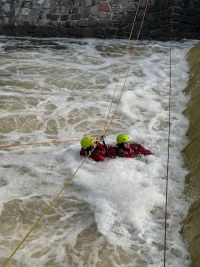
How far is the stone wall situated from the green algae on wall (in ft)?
13.7

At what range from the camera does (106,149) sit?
23.3 feet

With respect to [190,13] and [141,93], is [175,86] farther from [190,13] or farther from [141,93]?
[190,13]

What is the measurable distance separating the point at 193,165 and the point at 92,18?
9403 millimetres

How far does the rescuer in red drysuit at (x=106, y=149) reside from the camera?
6.98 metres

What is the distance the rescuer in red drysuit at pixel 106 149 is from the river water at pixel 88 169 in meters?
0.12

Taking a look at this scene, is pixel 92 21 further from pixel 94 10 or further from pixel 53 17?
pixel 53 17

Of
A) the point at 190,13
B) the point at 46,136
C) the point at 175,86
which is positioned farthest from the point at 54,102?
the point at 190,13

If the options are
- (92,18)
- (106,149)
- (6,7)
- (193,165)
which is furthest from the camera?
(92,18)

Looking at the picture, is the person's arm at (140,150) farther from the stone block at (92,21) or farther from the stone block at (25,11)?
the stone block at (25,11)

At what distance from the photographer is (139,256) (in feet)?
16.5

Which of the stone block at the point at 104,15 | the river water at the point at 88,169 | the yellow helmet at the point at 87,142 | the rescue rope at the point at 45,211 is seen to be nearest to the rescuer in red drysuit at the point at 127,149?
the river water at the point at 88,169

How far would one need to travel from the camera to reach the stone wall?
14.4m

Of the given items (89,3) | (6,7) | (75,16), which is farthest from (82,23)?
(6,7)

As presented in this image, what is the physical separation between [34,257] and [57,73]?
7448 mm
